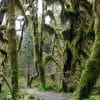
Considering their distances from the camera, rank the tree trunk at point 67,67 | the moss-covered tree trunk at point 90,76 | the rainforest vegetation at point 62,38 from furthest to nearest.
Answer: the tree trunk at point 67,67 < the rainforest vegetation at point 62,38 < the moss-covered tree trunk at point 90,76

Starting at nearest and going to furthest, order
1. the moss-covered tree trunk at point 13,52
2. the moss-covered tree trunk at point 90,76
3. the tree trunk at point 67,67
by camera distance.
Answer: the moss-covered tree trunk at point 90,76 < the moss-covered tree trunk at point 13,52 < the tree trunk at point 67,67

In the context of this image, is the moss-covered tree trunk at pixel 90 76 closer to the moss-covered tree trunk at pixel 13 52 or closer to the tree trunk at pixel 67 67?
the moss-covered tree trunk at pixel 13 52

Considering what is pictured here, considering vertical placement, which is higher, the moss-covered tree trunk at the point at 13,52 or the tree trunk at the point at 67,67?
the moss-covered tree trunk at the point at 13,52

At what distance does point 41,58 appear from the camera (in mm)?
27781

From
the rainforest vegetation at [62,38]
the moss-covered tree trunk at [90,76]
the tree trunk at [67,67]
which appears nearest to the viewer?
the moss-covered tree trunk at [90,76]

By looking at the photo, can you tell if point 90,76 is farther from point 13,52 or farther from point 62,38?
point 62,38

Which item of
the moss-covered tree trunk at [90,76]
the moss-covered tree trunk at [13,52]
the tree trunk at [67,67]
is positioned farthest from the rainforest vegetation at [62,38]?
the moss-covered tree trunk at [90,76]

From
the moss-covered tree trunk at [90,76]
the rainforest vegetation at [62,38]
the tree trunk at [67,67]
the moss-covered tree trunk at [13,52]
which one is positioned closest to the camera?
the moss-covered tree trunk at [90,76]

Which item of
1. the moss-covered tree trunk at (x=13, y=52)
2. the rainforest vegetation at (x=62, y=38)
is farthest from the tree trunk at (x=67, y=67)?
the moss-covered tree trunk at (x=13, y=52)

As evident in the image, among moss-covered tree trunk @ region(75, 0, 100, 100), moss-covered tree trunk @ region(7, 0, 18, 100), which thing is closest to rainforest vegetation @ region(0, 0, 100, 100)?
moss-covered tree trunk @ region(7, 0, 18, 100)

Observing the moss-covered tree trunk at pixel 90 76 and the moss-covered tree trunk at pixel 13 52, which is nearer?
the moss-covered tree trunk at pixel 90 76

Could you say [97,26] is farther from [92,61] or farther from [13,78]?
[13,78]

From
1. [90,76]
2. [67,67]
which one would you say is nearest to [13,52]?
[90,76]

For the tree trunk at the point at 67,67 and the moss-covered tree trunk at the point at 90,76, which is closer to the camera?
the moss-covered tree trunk at the point at 90,76
